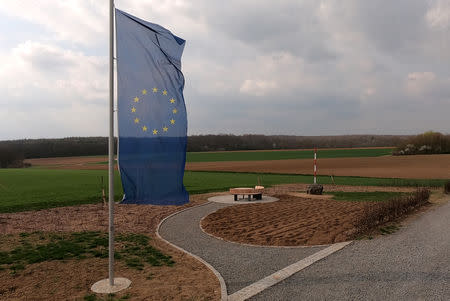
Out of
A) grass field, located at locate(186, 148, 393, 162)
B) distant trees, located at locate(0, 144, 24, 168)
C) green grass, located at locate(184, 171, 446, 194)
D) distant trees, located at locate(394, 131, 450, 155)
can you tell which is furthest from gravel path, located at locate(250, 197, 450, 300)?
distant trees, located at locate(0, 144, 24, 168)

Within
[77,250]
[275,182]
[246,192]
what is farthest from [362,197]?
[77,250]

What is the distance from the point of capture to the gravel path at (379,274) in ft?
16.9

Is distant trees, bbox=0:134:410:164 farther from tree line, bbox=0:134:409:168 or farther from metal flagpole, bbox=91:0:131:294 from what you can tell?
metal flagpole, bbox=91:0:131:294

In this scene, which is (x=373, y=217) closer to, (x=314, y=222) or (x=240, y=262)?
(x=314, y=222)

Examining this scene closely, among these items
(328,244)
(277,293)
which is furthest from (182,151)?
(328,244)

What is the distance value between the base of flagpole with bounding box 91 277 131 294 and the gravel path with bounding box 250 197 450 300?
2.20 m

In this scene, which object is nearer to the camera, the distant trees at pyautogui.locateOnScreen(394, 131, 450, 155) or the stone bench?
the stone bench

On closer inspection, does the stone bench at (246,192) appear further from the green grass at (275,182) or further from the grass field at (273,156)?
the grass field at (273,156)

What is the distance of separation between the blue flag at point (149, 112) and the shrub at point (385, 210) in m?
5.59

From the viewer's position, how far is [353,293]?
17.0ft

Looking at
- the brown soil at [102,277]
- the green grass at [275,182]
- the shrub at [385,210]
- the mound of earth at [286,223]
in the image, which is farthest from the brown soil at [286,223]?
the green grass at [275,182]

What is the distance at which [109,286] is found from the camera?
5527 millimetres

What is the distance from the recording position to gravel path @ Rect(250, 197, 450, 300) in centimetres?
514

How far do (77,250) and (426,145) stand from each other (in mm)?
76604
